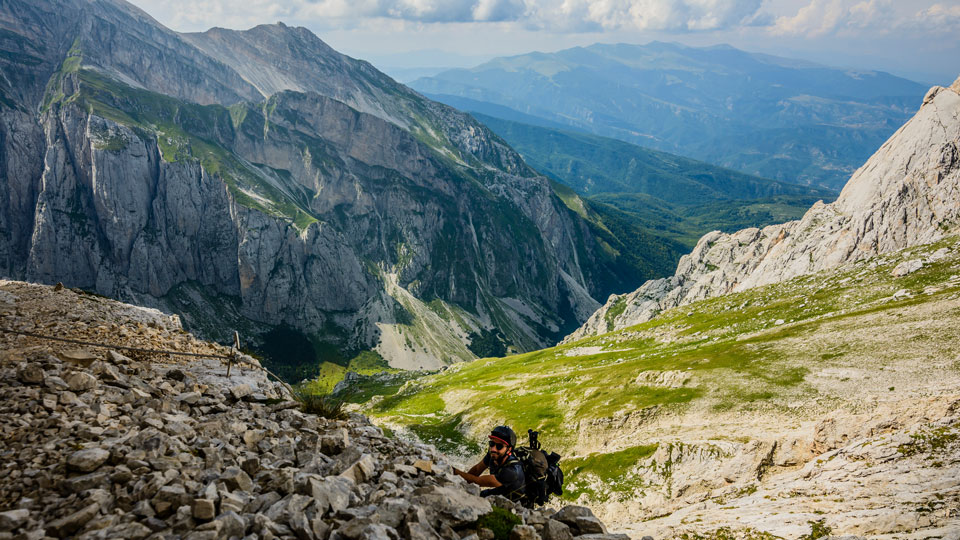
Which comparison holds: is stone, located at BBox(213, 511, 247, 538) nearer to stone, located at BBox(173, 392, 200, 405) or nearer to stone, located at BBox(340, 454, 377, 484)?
stone, located at BBox(340, 454, 377, 484)

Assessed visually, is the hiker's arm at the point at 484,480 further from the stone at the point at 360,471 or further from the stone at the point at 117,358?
the stone at the point at 117,358

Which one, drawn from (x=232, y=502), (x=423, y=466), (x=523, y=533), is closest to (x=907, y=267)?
(x=423, y=466)

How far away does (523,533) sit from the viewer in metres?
11.9

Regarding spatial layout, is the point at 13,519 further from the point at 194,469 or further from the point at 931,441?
the point at 931,441

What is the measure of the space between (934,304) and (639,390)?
3422cm

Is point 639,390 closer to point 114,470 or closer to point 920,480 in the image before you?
point 920,480

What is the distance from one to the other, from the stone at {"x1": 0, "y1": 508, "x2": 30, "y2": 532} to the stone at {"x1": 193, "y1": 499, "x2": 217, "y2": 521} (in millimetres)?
3154

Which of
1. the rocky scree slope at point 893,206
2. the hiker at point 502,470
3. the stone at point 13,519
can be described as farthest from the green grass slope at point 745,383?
the stone at point 13,519

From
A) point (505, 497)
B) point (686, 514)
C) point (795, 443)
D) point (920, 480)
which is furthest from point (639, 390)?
point (505, 497)

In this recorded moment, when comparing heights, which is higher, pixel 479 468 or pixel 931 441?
pixel 479 468

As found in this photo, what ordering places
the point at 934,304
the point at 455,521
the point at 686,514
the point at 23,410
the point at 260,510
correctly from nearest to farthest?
the point at 260,510 < the point at 455,521 < the point at 23,410 < the point at 686,514 < the point at 934,304

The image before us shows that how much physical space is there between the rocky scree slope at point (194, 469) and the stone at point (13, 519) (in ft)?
0.08

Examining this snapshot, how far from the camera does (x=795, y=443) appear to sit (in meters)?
34.5

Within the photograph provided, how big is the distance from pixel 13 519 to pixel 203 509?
3469mm
